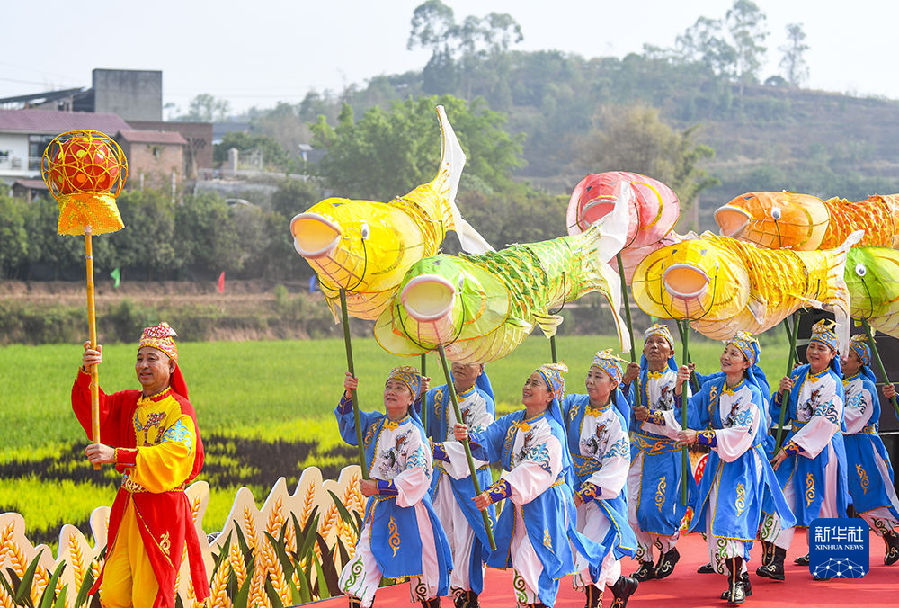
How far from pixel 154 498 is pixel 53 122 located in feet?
87.8

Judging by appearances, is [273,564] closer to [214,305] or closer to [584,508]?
[584,508]

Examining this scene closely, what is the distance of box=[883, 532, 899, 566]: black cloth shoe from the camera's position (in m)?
6.12

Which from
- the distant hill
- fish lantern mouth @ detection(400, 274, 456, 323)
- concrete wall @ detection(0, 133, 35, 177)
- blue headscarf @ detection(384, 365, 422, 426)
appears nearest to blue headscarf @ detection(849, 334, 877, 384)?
blue headscarf @ detection(384, 365, 422, 426)

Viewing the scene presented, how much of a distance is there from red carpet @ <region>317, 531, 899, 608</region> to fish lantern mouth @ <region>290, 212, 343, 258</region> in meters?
2.03

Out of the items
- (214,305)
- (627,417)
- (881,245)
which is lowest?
(214,305)

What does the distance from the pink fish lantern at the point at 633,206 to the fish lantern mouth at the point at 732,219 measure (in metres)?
0.51

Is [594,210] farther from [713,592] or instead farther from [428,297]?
[713,592]

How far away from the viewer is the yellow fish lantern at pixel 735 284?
5586 mm

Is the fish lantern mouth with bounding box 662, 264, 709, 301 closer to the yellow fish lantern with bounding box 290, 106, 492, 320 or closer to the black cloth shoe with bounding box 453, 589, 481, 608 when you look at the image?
the yellow fish lantern with bounding box 290, 106, 492, 320

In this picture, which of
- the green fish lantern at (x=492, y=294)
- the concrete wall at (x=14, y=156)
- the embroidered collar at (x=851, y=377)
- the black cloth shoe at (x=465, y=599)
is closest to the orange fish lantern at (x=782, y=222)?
the embroidered collar at (x=851, y=377)

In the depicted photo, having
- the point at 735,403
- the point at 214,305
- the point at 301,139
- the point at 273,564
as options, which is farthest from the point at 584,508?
the point at 301,139

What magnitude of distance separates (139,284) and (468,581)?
63.3ft

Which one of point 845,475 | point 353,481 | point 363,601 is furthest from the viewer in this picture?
point 353,481

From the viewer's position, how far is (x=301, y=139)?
173ft
